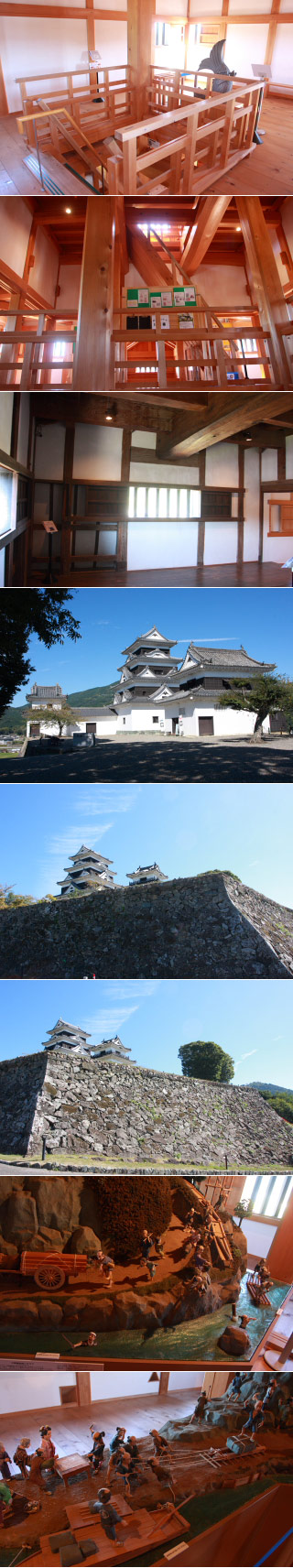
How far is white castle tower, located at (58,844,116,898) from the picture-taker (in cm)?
256

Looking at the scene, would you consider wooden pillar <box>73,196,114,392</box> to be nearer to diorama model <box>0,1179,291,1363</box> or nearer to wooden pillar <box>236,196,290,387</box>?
wooden pillar <box>236,196,290,387</box>

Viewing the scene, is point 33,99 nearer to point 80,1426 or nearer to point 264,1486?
point 80,1426

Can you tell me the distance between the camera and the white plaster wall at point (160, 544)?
2357mm

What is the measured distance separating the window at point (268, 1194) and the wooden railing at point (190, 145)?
8.55ft

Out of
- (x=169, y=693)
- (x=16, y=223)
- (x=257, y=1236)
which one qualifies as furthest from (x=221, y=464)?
(x=257, y=1236)

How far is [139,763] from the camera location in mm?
2523

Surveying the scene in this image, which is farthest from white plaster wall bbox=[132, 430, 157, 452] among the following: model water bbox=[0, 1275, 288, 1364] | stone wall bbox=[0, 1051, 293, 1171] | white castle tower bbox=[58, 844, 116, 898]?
model water bbox=[0, 1275, 288, 1364]

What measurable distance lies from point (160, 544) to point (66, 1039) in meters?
1.41

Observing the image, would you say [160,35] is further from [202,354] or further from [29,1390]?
[29,1390]

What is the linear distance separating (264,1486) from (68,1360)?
0.62 m

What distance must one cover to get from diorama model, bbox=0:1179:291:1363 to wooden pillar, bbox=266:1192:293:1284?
34mm

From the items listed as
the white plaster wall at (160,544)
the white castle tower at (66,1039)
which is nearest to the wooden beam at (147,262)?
the white plaster wall at (160,544)

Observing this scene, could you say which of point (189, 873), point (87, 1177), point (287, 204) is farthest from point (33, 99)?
point (87, 1177)

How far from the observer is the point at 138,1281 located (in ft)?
8.19
